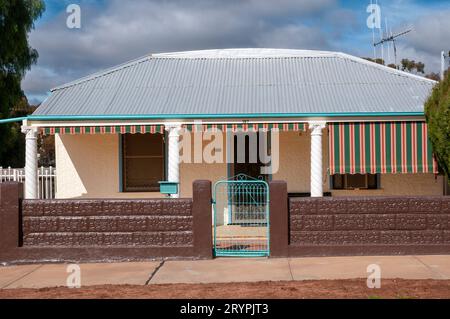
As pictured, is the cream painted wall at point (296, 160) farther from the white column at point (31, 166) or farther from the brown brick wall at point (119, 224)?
the white column at point (31, 166)

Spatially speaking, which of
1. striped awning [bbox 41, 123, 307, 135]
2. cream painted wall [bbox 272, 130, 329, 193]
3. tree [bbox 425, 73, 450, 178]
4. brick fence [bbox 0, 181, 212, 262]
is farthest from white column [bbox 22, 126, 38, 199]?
tree [bbox 425, 73, 450, 178]

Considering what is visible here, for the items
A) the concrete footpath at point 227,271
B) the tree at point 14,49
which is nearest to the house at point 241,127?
the concrete footpath at point 227,271

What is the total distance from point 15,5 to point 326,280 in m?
18.9

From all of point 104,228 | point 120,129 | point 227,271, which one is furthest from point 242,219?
point 227,271

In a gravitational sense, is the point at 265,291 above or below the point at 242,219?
below

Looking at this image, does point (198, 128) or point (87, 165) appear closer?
point (198, 128)

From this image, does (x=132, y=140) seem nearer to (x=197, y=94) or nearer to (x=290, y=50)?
(x=197, y=94)

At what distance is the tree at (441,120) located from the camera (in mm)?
9812

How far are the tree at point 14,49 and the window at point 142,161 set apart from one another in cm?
1094

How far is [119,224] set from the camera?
32.5ft

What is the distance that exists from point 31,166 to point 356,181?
285 inches

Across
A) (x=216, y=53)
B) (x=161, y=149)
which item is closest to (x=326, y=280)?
(x=161, y=149)

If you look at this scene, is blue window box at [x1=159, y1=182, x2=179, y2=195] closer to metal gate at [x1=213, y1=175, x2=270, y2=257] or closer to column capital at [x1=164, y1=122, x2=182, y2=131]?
metal gate at [x1=213, y1=175, x2=270, y2=257]

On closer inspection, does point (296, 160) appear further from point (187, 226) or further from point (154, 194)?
point (187, 226)
